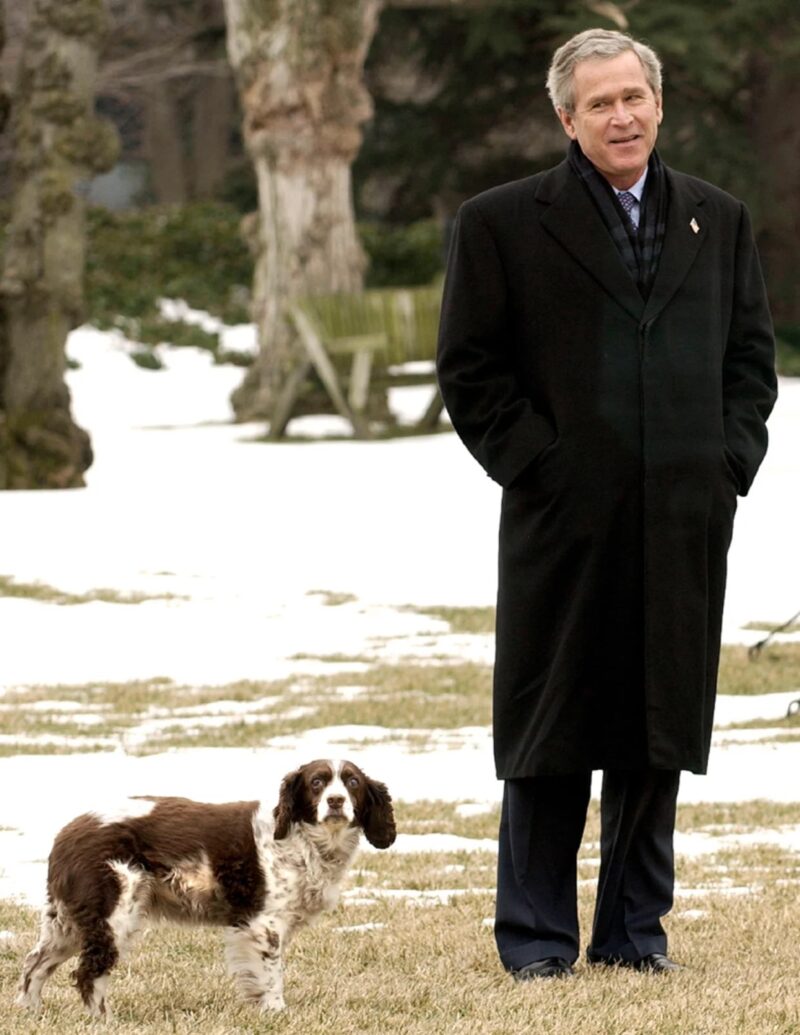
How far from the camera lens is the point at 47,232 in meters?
18.0

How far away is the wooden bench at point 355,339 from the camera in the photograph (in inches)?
864

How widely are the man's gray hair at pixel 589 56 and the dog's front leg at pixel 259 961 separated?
79.5 inches

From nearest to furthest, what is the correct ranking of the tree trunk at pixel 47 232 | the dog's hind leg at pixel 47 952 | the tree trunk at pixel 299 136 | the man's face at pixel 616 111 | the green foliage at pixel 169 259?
the dog's hind leg at pixel 47 952, the man's face at pixel 616 111, the tree trunk at pixel 47 232, the tree trunk at pixel 299 136, the green foliage at pixel 169 259

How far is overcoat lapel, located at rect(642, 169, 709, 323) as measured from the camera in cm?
492

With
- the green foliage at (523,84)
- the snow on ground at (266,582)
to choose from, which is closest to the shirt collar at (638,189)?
the snow on ground at (266,582)

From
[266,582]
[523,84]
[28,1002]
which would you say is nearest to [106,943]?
[28,1002]

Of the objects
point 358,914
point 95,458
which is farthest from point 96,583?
point 358,914

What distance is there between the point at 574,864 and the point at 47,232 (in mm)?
13717

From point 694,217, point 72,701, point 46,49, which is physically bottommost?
point 72,701

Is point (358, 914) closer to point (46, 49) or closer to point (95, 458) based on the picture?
point (46, 49)

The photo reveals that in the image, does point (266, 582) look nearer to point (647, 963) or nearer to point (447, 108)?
point (647, 963)

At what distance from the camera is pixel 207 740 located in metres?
9.93

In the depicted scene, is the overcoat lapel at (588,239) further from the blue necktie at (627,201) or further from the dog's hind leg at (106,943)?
the dog's hind leg at (106,943)

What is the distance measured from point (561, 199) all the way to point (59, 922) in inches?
79.8
